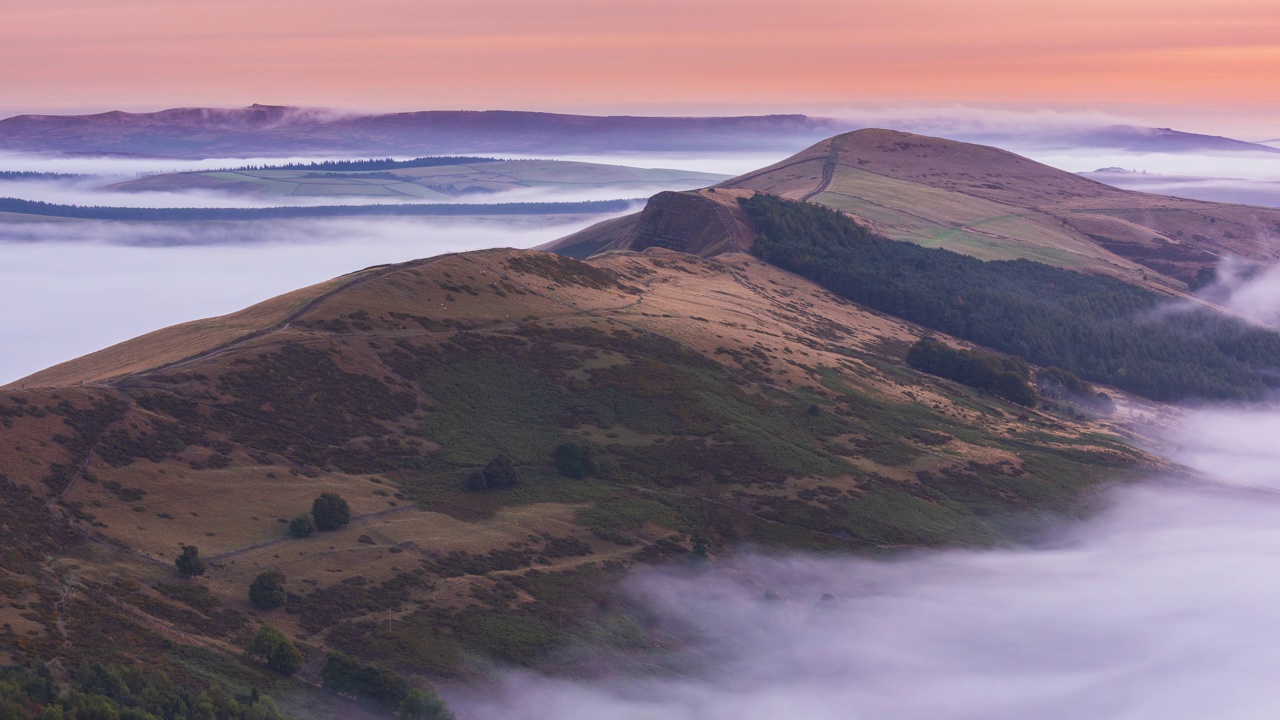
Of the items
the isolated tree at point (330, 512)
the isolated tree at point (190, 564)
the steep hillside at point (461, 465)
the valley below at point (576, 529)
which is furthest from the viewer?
the isolated tree at point (330, 512)

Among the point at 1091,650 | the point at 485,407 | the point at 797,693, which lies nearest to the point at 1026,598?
the point at 1091,650

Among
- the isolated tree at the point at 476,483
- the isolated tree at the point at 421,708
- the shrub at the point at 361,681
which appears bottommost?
the isolated tree at the point at 421,708

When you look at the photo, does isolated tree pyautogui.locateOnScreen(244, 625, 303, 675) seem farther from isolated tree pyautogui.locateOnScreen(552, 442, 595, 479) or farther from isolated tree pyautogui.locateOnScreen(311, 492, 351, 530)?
isolated tree pyautogui.locateOnScreen(552, 442, 595, 479)

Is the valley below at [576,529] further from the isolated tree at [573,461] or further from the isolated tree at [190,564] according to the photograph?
the isolated tree at [190,564]

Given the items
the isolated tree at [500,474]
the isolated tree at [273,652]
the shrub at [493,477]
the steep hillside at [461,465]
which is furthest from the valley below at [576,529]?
the isolated tree at [500,474]

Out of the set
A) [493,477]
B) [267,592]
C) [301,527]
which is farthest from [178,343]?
[267,592]

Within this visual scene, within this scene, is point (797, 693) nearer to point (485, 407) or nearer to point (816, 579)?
point (816, 579)

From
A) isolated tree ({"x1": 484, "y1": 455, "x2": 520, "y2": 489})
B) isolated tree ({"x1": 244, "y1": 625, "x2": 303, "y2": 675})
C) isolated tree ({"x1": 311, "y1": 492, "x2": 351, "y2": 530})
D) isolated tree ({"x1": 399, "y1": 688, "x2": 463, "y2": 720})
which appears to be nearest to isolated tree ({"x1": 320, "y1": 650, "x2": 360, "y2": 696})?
isolated tree ({"x1": 244, "y1": 625, "x2": 303, "y2": 675})
